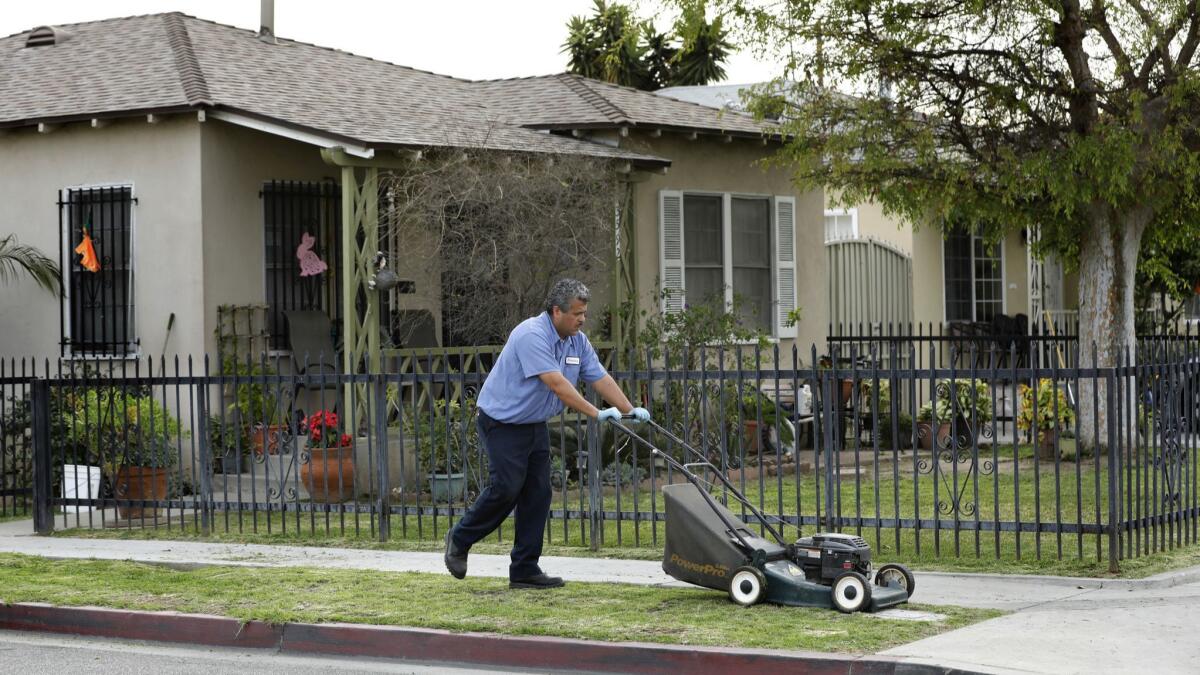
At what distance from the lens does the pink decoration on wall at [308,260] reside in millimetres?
17297

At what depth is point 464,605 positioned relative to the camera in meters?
8.96

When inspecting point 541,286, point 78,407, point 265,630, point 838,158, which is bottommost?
point 265,630

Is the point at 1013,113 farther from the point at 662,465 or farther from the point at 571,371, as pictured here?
the point at 571,371

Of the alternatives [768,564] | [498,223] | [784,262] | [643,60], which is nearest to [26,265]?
[498,223]

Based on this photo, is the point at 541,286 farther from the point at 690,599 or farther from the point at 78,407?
the point at 690,599

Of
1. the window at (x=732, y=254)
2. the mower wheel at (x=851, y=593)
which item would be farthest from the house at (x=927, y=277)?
the mower wheel at (x=851, y=593)

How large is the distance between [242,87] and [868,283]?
1034 centimetres

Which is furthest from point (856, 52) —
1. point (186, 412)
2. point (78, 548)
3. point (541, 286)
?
point (78, 548)

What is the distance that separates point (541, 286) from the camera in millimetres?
16656

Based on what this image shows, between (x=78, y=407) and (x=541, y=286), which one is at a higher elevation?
(x=541, y=286)

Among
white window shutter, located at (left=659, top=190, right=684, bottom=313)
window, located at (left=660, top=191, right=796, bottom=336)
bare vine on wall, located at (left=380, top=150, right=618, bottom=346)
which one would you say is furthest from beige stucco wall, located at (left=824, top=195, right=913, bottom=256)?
bare vine on wall, located at (left=380, top=150, right=618, bottom=346)

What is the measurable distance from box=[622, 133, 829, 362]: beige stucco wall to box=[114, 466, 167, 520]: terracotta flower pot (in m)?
6.72

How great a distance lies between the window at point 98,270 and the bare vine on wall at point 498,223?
108 inches

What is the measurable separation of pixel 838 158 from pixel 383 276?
4881 mm
